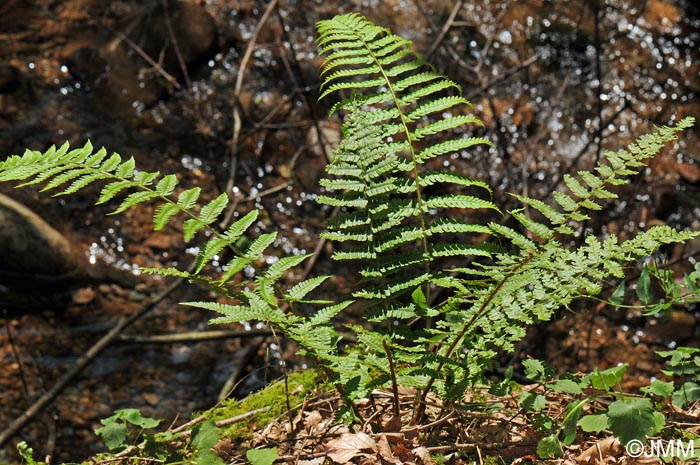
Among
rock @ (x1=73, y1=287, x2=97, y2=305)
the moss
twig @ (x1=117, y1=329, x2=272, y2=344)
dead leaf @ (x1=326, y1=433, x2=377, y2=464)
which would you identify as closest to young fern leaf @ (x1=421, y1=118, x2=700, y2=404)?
dead leaf @ (x1=326, y1=433, x2=377, y2=464)

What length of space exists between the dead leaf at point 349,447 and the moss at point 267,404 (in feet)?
1.40

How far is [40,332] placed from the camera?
17.0ft

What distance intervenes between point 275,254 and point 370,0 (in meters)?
3.56

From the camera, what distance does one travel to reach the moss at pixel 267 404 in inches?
97.6

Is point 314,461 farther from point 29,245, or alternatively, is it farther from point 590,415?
point 29,245

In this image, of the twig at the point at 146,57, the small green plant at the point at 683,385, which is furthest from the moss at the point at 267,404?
the twig at the point at 146,57

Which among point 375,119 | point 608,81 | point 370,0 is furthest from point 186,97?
point 375,119

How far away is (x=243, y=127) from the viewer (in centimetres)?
668

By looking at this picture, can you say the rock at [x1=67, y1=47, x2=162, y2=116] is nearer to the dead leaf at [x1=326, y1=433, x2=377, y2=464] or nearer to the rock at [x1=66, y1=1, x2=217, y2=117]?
the rock at [x1=66, y1=1, x2=217, y2=117]

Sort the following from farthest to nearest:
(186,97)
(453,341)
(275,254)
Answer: (186,97)
(275,254)
(453,341)

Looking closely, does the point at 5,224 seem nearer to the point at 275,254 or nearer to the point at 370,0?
the point at 275,254

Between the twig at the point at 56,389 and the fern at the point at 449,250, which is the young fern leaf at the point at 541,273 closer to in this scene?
the fern at the point at 449,250

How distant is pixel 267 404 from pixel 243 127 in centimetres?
444

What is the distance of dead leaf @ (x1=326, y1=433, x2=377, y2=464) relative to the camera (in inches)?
77.9
